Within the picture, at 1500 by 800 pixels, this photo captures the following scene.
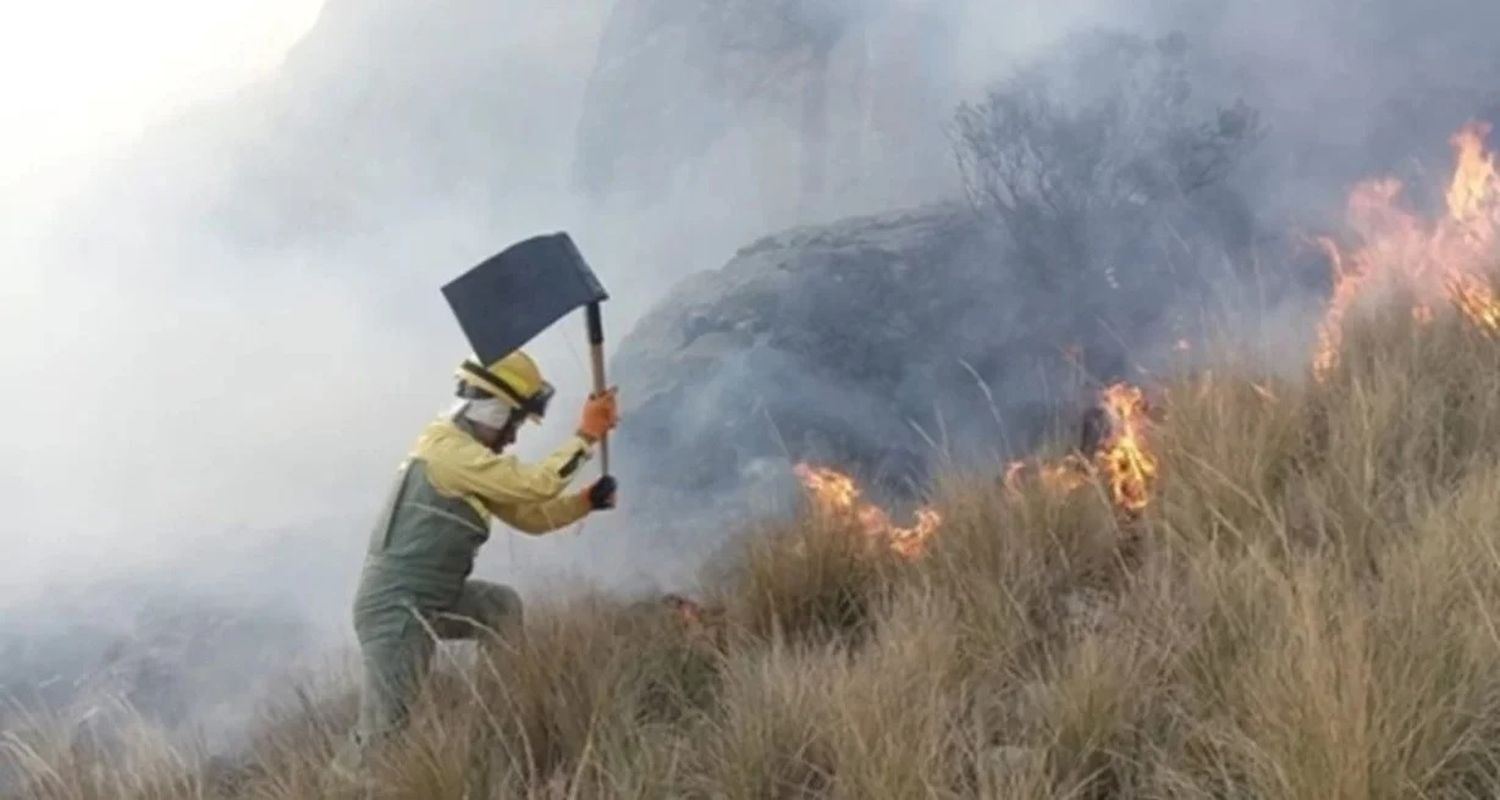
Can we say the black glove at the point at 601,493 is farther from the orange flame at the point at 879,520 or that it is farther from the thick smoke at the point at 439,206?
the orange flame at the point at 879,520

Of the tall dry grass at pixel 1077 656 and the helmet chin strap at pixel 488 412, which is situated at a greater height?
the helmet chin strap at pixel 488 412

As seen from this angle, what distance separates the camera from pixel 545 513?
179 inches

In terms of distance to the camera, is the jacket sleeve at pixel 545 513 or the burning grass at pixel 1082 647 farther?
the jacket sleeve at pixel 545 513

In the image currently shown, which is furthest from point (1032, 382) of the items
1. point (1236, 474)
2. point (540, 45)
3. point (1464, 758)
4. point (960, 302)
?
point (540, 45)

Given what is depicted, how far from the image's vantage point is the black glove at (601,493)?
14.8 feet

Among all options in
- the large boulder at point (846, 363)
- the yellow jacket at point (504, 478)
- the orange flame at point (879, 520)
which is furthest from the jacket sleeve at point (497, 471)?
the large boulder at point (846, 363)

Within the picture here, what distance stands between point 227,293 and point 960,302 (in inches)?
1342

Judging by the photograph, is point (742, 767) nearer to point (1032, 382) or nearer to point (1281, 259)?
point (1032, 382)

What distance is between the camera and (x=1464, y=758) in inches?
92.8

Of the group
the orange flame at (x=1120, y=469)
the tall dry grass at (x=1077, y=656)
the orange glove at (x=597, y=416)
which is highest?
the orange glove at (x=597, y=416)

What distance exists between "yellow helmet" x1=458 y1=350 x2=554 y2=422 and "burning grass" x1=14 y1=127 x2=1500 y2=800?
67cm

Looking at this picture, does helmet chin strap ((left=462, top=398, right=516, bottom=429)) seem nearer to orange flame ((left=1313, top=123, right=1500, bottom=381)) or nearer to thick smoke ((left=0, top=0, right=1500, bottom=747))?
thick smoke ((left=0, top=0, right=1500, bottom=747))

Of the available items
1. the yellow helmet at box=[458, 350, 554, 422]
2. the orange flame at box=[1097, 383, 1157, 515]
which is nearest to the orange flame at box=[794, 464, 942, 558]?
the orange flame at box=[1097, 383, 1157, 515]

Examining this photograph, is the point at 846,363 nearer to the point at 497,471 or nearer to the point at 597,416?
the point at 597,416
